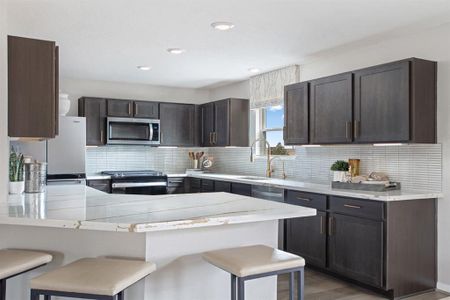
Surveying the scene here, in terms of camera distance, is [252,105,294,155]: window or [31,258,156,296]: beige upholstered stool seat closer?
[31,258,156,296]: beige upholstered stool seat

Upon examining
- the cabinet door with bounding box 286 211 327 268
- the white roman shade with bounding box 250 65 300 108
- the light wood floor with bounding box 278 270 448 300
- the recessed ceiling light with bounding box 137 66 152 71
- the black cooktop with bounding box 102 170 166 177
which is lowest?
the light wood floor with bounding box 278 270 448 300

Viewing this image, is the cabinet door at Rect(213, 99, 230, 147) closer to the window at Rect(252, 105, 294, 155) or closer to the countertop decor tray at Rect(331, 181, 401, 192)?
the window at Rect(252, 105, 294, 155)

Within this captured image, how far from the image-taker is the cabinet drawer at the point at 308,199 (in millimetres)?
3949

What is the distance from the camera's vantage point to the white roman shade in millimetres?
5127

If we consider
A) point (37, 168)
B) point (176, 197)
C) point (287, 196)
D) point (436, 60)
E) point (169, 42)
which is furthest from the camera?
point (287, 196)

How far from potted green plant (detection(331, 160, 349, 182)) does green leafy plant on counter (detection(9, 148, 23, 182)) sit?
295cm

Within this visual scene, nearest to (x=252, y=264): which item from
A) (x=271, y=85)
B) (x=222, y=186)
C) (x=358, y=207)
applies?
(x=358, y=207)

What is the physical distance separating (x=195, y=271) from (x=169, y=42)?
250cm

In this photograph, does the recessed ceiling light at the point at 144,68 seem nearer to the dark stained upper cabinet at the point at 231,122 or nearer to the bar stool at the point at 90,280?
the dark stained upper cabinet at the point at 231,122

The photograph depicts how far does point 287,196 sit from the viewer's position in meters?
4.40

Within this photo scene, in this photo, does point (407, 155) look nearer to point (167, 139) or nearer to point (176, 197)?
point (176, 197)

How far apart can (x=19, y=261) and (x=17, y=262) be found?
2 cm

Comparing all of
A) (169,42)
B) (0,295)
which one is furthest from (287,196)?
(0,295)

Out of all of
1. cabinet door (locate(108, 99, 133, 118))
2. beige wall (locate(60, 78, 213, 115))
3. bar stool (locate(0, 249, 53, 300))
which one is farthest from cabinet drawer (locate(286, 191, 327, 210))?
beige wall (locate(60, 78, 213, 115))
